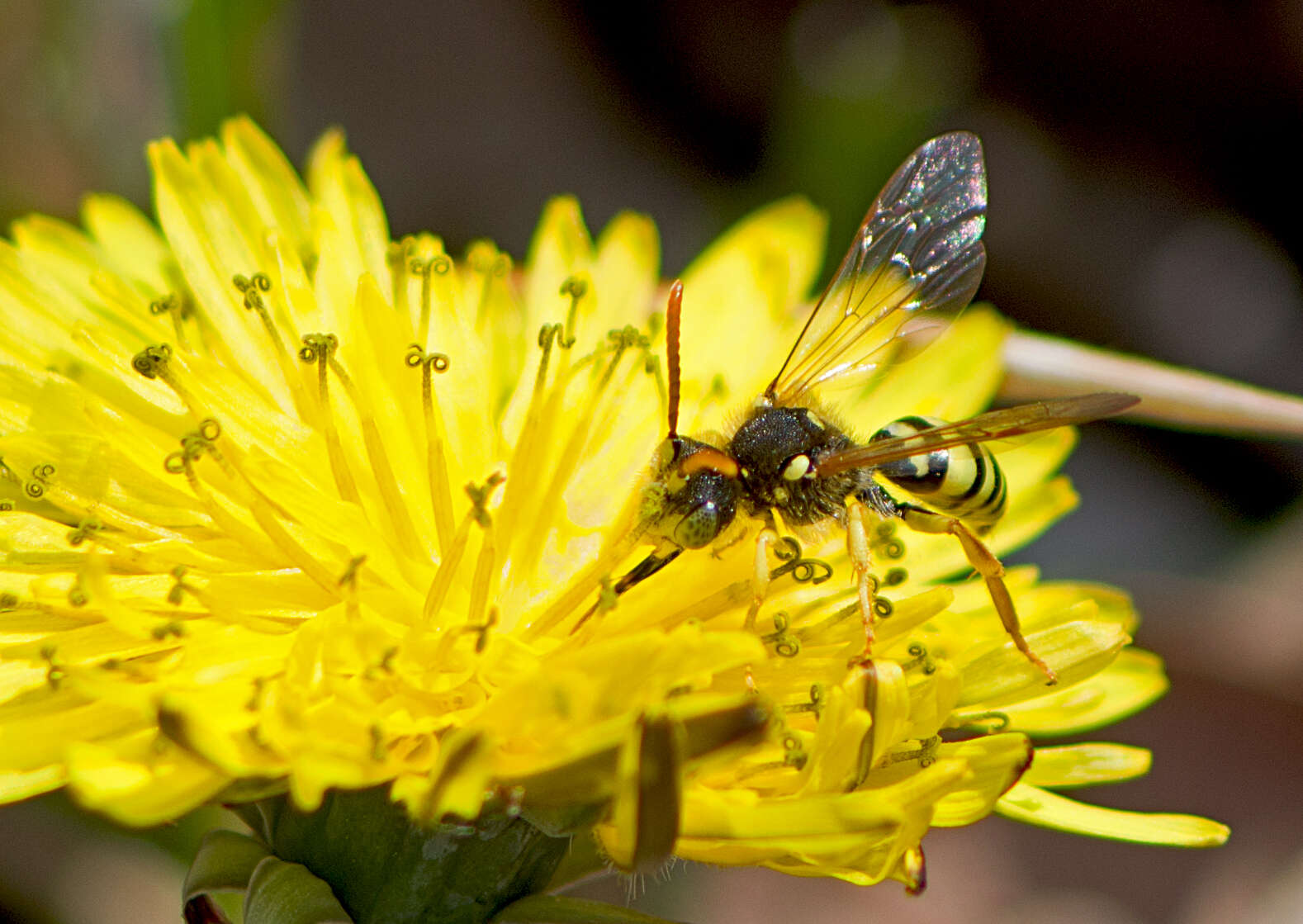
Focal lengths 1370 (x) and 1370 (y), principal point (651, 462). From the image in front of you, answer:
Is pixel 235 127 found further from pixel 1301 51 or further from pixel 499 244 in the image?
pixel 1301 51

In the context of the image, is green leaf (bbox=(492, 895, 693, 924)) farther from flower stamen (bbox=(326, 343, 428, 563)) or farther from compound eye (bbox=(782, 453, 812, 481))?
compound eye (bbox=(782, 453, 812, 481))

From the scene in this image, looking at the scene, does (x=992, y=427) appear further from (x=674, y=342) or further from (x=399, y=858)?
(x=399, y=858)

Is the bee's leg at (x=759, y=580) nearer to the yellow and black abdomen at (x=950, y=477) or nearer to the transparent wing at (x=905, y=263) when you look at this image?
the yellow and black abdomen at (x=950, y=477)

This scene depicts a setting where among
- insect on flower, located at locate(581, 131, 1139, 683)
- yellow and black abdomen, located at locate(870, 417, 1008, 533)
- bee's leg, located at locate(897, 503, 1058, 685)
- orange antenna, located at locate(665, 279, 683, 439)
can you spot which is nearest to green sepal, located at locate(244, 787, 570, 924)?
insect on flower, located at locate(581, 131, 1139, 683)

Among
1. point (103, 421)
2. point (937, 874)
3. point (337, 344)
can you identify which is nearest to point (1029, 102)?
point (937, 874)

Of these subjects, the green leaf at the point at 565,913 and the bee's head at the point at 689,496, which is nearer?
the green leaf at the point at 565,913

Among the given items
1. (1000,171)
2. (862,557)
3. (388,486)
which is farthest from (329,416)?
(1000,171)

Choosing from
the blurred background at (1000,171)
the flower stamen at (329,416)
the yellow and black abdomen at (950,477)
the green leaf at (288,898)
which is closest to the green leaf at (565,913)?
the green leaf at (288,898)
